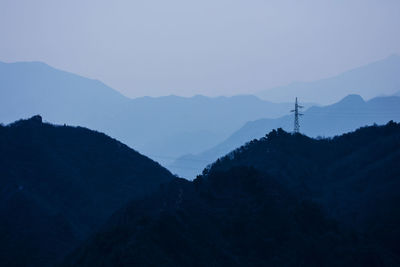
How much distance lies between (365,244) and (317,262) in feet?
10.4

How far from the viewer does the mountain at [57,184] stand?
27469 mm

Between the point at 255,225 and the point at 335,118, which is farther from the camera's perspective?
the point at 335,118

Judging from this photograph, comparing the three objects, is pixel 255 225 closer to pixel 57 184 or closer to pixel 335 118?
pixel 57 184

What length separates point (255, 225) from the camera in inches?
890

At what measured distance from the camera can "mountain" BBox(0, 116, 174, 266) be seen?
27.5 m

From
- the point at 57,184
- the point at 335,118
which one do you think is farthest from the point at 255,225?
the point at 335,118

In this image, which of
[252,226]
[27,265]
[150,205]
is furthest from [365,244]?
[27,265]

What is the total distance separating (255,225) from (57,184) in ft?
63.0

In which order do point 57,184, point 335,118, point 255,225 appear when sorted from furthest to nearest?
1. point 335,118
2. point 57,184
3. point 255,225

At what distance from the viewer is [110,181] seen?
39.0 meters

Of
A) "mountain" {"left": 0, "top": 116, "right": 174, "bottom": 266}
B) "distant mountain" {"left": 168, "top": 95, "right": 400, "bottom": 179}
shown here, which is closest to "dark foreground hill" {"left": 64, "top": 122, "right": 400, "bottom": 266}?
"mountain" {"left": 0, "top": 116, "right": 174, "bottom": 266}

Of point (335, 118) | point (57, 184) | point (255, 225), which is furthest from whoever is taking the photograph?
point (335, 118)

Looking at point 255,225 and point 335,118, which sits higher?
point 335,118

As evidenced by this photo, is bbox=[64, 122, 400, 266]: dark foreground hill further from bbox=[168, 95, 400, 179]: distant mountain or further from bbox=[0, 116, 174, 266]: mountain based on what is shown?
bbox=[168, 95, 400, 179]: distant mountain
